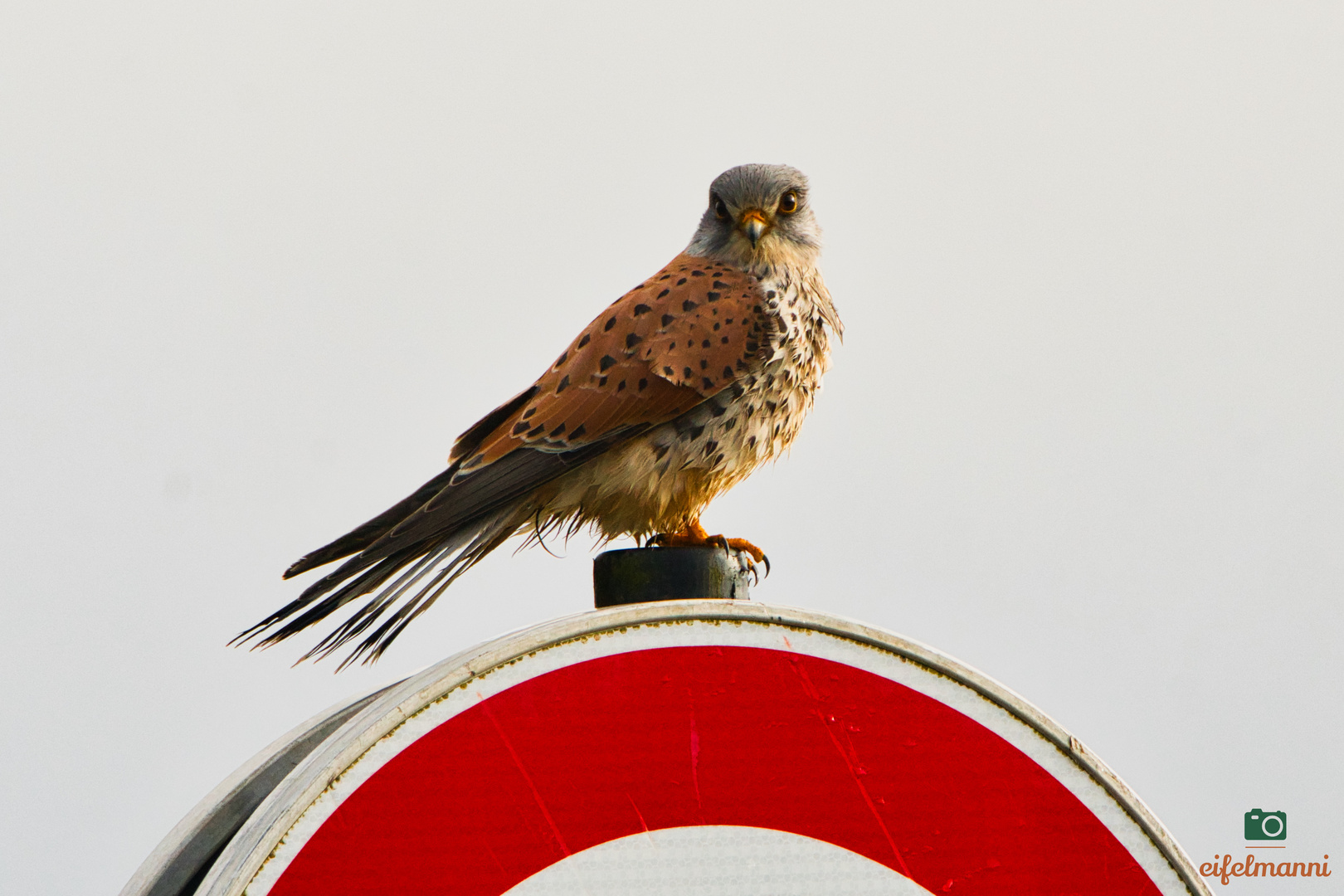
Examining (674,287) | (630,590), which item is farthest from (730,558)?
(674,287)

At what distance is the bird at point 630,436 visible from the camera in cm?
189

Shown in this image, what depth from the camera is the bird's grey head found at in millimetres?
2656

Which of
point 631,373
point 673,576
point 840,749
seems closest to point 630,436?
point 631,373

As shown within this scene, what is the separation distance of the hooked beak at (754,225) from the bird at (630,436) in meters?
0.17

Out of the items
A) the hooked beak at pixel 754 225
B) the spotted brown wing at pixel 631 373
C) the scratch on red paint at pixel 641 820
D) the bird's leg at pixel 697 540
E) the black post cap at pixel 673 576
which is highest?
the hooked beak at pixel 754 225

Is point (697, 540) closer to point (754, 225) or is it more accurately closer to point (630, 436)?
point (630, 436)

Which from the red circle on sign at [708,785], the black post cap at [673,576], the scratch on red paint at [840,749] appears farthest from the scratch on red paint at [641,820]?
the black post cap at [673,576]

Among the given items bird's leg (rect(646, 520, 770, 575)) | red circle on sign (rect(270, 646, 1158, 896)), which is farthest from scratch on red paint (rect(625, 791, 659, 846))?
bird's leg (rect(646, 520, 770, 575))

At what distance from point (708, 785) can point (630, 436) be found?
100cm

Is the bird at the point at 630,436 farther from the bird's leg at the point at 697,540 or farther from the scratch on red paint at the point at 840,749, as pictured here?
the scratch on red paint at the point at 840,749

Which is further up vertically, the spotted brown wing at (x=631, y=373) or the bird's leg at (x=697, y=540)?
the spotted brown wing at (x=631, y=373)

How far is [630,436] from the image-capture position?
2.13 metres

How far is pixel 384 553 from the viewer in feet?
5.91

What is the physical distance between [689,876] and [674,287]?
139cm
